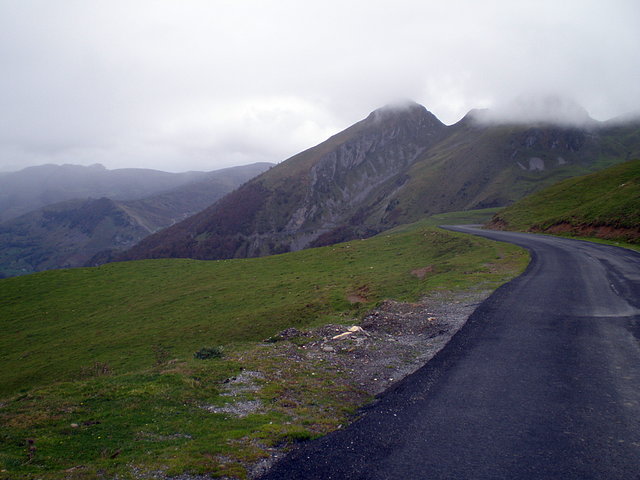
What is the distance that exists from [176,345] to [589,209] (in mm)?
51048

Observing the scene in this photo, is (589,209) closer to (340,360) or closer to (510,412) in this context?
(340,360)

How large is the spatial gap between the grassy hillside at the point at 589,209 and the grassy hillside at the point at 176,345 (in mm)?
12941

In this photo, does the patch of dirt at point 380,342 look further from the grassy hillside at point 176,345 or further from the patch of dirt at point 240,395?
the patch of dirt at point 240,395

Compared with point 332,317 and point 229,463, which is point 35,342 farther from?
point 229,463

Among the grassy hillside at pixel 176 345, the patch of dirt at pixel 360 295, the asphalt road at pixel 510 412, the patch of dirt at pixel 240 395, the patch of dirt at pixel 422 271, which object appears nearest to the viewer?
the asphalt road at pixel 510 412

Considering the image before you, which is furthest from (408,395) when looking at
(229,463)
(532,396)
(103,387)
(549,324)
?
(103,387)

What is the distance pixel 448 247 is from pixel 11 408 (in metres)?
38.5

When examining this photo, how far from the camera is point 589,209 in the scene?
4566cm

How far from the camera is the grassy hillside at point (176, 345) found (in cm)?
857

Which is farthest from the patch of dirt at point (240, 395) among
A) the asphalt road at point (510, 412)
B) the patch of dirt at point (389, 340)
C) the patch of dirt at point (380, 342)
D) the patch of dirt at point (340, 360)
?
the asphalt road at point (510, 412)

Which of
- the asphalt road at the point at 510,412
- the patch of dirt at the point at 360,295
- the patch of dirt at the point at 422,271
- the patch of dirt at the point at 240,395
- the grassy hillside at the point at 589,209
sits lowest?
the patch of dirt at the point at 360,295

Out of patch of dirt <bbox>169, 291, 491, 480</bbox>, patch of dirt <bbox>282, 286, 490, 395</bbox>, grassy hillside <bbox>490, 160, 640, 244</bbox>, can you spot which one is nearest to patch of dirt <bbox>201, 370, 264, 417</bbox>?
patch of dirt <bbox>169, 291, 491, 480</bbox>

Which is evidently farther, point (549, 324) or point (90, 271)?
point (90, 271)

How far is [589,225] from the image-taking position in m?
42.4
